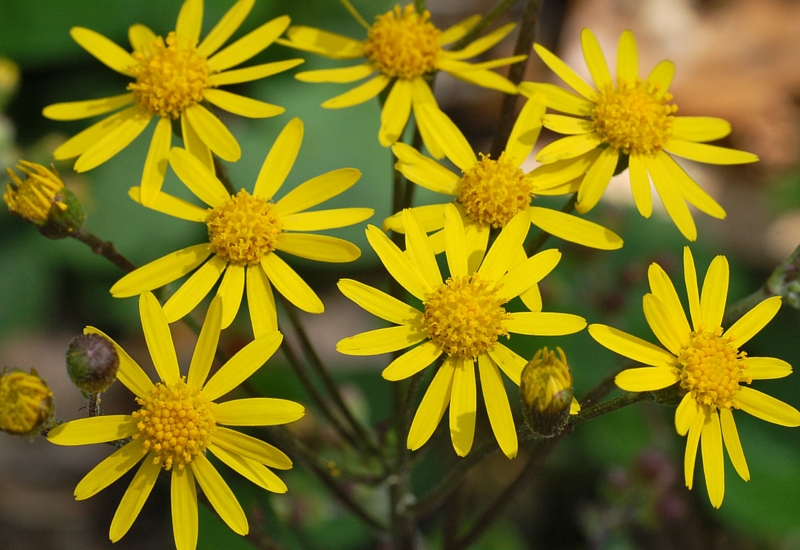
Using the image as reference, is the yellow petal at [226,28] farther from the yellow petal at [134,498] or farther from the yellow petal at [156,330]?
the yellow petal at [134,498]

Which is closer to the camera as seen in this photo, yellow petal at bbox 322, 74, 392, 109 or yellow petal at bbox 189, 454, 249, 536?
yellow petal at bbox 189, 454, 249, 536

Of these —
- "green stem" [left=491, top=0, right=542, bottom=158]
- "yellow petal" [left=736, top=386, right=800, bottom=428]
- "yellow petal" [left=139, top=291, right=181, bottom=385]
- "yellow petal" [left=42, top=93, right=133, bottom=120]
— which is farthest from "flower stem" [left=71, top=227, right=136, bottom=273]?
"yellow petal" [left=736, top=386, right=800, bottom=428]

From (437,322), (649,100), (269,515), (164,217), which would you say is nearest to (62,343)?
(164,217)

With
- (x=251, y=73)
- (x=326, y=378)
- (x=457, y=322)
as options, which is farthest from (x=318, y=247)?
(x=251, y=73)

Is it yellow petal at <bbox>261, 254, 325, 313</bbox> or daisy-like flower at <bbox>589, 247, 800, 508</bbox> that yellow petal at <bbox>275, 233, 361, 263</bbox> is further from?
daisy-like flower at <bbox>589, 247, 800, 508</bbox>

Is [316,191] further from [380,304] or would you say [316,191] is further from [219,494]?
[219,494]

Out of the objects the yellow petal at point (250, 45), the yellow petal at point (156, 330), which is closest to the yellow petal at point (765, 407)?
the yellow petal at point (156, 330)

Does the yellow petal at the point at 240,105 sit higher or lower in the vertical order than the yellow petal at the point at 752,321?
higher
